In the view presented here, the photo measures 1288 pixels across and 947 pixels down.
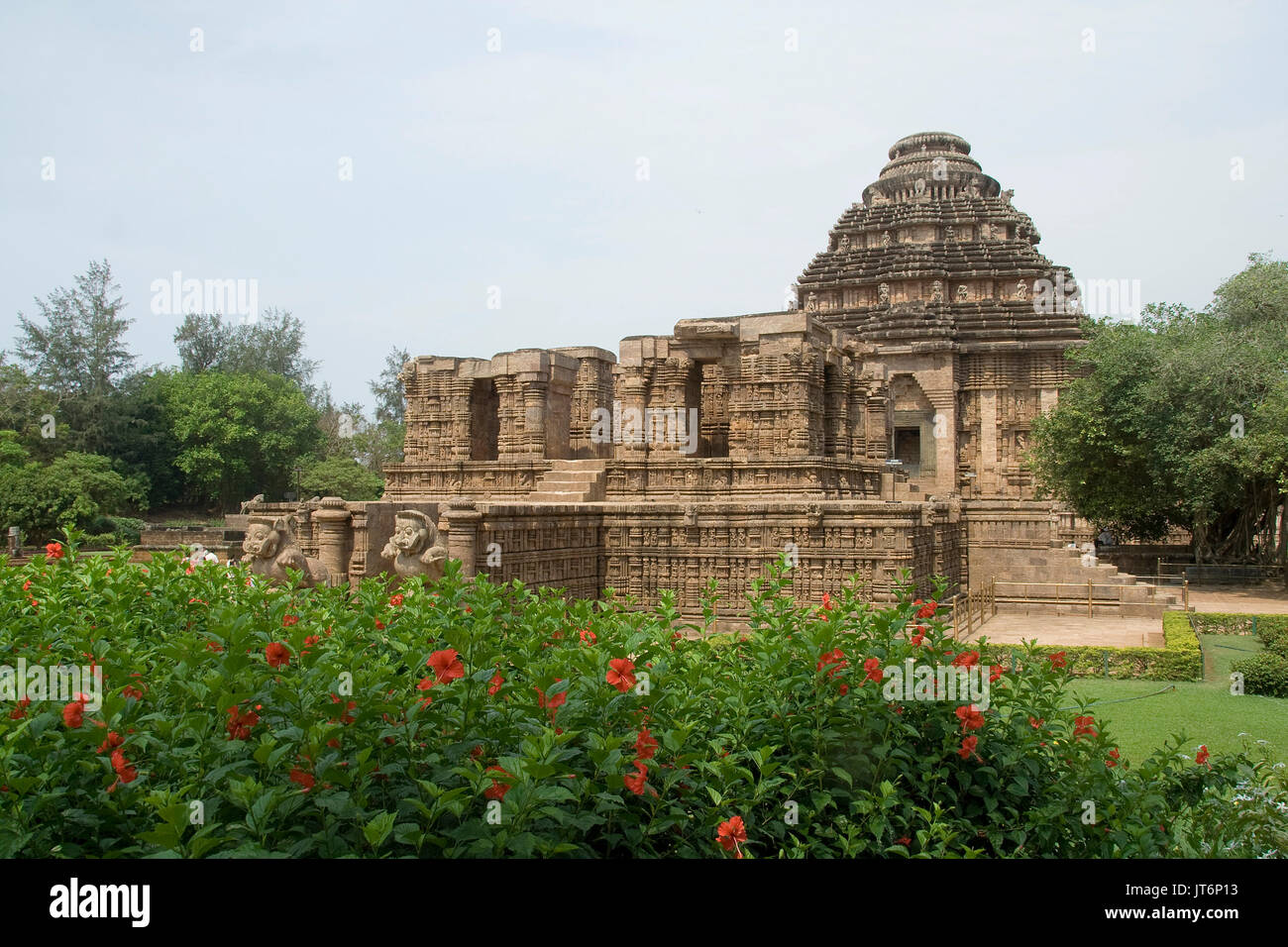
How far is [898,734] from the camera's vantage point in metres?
4.44

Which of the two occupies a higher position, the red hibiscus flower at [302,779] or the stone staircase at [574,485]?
the stone staircase at [574,485]

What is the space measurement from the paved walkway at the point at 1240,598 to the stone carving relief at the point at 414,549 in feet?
53.9

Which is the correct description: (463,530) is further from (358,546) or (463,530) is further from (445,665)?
(445,665)

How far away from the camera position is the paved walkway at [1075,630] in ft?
52.9

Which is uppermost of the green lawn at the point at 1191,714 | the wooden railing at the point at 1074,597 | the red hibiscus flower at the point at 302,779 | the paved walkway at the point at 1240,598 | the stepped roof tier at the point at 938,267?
the stepped roof tier at the point at 938,267

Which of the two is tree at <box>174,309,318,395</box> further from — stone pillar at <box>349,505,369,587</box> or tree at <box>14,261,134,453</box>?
stone pillar at <box>349,505,369,587</box>

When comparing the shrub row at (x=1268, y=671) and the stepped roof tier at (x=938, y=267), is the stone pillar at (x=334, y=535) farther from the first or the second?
the stepped roof tier at (x=938, y=267)

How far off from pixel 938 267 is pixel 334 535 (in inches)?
1148

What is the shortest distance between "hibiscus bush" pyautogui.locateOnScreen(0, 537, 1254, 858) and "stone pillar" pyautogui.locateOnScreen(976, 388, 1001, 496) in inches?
1252

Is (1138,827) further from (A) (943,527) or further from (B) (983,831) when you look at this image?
(A) (943,527)

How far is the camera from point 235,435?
46.0m

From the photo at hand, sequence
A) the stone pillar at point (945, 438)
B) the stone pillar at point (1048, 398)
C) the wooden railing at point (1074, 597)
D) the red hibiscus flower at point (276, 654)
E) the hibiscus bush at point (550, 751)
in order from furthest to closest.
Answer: the stone pillar at point (945, 438) < the stone pillar at point (1048, 398) < the wooden railing at point (1074, 597) < the red hibiscus flower at point (276, 654) < the hibiscus bush at point (550, 751)

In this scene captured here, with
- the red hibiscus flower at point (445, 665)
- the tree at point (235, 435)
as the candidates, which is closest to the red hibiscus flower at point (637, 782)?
the red hibiscus flower at point (445, 665)
